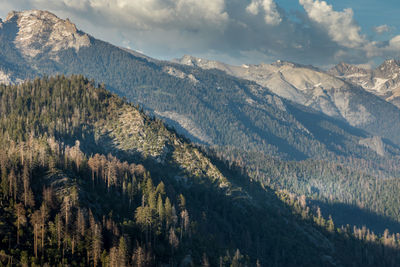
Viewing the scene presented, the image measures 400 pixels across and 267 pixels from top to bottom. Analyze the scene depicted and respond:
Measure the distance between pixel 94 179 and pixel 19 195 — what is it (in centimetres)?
4864

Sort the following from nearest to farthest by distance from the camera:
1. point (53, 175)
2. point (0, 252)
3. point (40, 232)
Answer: point (0, 252), point (40, 232), point (53, 175)

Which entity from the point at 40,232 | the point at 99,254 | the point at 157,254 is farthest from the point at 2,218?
the point at 157,254

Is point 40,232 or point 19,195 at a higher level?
point 19,195

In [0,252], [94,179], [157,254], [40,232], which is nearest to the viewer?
[0,252]

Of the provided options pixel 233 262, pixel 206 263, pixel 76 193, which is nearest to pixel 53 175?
pixel 76 193

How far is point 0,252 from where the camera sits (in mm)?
110812

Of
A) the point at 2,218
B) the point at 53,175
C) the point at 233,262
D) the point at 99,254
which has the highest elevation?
the point at 53,175

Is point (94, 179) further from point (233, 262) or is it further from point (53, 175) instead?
point (233, 262)

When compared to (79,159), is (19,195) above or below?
below

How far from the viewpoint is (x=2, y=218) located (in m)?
124

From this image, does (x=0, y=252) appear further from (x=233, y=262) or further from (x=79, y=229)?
(x=233, y=262)

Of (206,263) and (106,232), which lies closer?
(106,232)

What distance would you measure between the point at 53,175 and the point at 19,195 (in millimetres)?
21089

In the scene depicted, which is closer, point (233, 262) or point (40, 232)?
point (40, 232)
